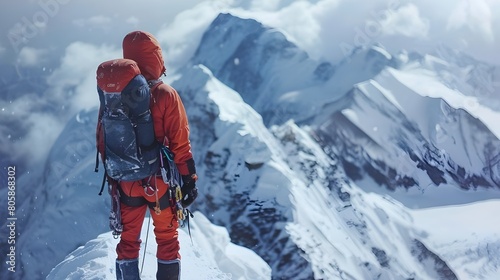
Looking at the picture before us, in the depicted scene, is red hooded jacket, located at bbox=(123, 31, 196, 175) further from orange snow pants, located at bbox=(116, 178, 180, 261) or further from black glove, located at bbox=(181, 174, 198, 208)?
orange snow pants, located at bbox=(116, 178, 180, 261)

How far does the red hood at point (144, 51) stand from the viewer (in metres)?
6.87

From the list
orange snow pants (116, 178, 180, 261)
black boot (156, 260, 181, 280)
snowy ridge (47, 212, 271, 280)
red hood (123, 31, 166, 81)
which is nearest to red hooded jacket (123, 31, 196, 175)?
red hood (123, 31, 166, 81)

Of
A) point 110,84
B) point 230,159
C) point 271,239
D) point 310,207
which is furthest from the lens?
point 230,159

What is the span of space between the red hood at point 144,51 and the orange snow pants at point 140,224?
1.58 meters

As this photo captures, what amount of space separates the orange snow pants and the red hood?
1.58 m

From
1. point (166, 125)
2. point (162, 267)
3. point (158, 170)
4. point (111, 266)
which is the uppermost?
point (166, 125)

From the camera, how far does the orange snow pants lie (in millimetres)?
7109

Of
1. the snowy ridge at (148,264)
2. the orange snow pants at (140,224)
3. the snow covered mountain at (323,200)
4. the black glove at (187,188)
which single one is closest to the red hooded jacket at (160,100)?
the black glove at (187,188)

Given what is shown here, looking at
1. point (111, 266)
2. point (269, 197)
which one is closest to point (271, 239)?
point (269, 197)

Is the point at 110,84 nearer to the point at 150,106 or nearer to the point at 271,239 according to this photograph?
the point at 150,106

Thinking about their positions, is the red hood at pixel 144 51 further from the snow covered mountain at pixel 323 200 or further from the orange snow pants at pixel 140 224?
the snow covered mountain at pixel 323 200

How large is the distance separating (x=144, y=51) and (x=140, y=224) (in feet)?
8.36

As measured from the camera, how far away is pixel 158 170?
7125mm

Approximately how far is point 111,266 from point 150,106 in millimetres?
4125
